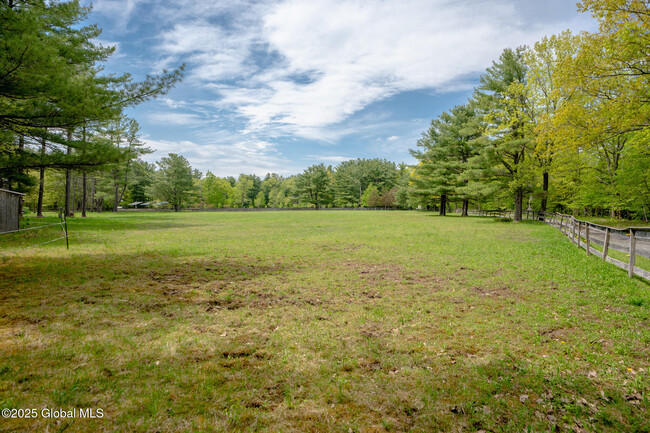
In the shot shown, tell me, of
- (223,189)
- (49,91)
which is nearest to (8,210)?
(49,91)

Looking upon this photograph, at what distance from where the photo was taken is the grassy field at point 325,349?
2885mm

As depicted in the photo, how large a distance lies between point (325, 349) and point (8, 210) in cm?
1574

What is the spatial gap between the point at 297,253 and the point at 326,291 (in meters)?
5.06

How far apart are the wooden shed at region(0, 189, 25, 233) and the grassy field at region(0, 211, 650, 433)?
539 centimetres

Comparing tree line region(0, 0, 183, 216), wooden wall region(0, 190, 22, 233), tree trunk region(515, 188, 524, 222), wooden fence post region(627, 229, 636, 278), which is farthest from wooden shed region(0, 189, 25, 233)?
tree trunk region(515, 188, 524, 222)

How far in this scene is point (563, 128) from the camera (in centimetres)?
1530

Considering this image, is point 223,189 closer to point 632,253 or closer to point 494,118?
point 494,118

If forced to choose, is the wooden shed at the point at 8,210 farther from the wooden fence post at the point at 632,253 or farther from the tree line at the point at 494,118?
the wooden fence post at the point at 632,253

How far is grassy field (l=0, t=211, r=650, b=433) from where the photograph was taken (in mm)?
2885

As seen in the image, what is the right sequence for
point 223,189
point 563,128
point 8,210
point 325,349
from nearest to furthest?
point 325,349, point 8,210, point 563,128, point 223,189

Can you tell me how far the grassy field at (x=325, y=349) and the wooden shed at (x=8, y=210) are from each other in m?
5.39

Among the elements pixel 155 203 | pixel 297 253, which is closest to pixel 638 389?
pixel 297 253

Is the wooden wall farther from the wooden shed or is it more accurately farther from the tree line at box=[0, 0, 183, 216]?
the tree line at box=[0, 0, 183, 216]

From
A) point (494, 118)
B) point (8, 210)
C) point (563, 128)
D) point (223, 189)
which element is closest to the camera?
point (8, 210)
